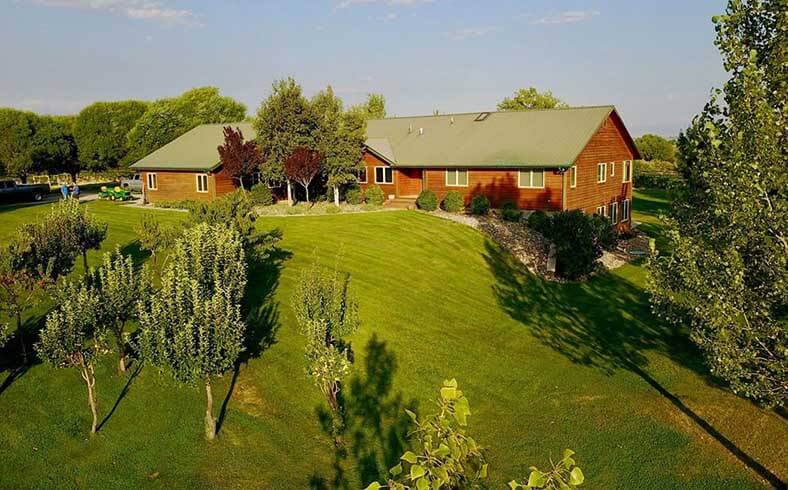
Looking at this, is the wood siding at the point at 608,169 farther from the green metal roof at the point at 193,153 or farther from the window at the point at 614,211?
the green metal roof at the point at 193,153

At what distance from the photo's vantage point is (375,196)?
44.4m

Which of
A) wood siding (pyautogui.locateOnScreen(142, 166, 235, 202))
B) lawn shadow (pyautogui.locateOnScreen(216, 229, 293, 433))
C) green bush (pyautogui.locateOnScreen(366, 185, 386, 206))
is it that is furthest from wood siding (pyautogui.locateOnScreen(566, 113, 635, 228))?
wood siding (pyautogui.locateOnScreen(142, 166, 235, 202))

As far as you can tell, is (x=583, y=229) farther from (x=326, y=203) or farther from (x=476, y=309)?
(x=326, y=203)

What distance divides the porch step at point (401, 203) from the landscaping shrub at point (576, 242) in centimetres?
1326

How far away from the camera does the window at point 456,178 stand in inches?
1692

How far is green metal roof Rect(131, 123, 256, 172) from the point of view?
47406mm

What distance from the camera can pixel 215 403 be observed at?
1555cm

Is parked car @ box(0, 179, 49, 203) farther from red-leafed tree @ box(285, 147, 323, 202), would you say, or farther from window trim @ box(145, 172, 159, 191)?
red-leafed tree @ box(285, 147, 323, 202)

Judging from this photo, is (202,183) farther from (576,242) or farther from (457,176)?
(576,242)

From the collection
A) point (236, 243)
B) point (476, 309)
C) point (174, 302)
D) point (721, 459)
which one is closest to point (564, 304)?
point (476, 309)

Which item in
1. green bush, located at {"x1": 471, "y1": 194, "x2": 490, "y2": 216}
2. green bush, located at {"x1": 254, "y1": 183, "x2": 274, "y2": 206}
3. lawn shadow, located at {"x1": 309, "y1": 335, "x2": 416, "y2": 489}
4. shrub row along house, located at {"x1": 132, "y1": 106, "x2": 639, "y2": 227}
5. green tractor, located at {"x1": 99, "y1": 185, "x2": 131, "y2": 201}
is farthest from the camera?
green tractor, located at {"x1": 99, "y1": 185, "x2": 131, "y2": 201}

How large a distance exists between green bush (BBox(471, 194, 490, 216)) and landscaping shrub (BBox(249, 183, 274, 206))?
15636mm

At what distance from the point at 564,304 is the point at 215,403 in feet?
59.8

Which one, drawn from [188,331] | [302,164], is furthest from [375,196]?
[188,331]
